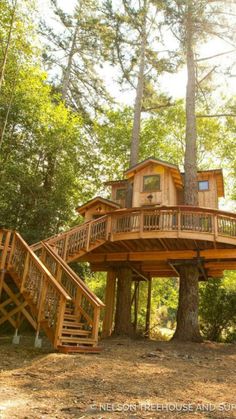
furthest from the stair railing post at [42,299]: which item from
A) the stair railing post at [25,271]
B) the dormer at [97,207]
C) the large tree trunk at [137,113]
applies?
the large tree trunk at [137,113]

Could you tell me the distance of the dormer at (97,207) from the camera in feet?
Answer: 54.6

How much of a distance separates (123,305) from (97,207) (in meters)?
5.35

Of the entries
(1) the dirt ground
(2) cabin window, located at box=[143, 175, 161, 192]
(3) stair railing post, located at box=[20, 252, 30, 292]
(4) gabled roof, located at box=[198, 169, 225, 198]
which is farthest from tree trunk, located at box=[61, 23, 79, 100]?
(1) the dirt ground

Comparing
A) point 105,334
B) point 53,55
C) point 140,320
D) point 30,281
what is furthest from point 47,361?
point 53,55

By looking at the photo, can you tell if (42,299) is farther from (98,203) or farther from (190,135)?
(190,135)

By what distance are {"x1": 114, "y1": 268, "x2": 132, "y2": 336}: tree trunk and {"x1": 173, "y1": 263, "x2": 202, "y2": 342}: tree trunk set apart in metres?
2.28

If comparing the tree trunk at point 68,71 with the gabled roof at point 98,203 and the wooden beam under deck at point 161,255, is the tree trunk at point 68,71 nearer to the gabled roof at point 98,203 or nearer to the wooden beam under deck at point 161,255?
the gabled roof at point 98,203

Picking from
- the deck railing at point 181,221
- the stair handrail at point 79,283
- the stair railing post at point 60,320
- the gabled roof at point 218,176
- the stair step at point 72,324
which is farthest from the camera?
the gabled roof at point 218,176

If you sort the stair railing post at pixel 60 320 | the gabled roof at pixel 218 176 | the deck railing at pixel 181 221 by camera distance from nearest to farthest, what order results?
the stair railing post at pixel 60 320 → the deck railing at pixel 181 221 → the gabled roof at pixel 218 176

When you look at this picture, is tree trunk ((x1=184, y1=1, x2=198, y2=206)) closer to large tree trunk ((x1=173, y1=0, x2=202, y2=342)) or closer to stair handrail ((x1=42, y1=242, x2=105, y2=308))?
large tree trunk ((x1=173, y1=0, x2=202, y2=342))

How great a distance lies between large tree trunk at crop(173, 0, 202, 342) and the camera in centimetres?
1233

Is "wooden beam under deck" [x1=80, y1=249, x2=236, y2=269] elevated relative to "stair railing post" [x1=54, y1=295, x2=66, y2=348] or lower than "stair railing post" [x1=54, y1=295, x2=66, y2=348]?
elevated

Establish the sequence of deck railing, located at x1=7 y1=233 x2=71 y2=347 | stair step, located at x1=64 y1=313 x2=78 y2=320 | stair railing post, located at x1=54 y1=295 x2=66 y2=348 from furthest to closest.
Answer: stair step, located at x1=64 y1=313 x2=78 y2=320 → deck railing, located at x1=7 y1=233 x2=71 y2=347 → stair railing post, located at x1=54 y1=295 x2=66 y2=348

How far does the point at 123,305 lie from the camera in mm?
14109
